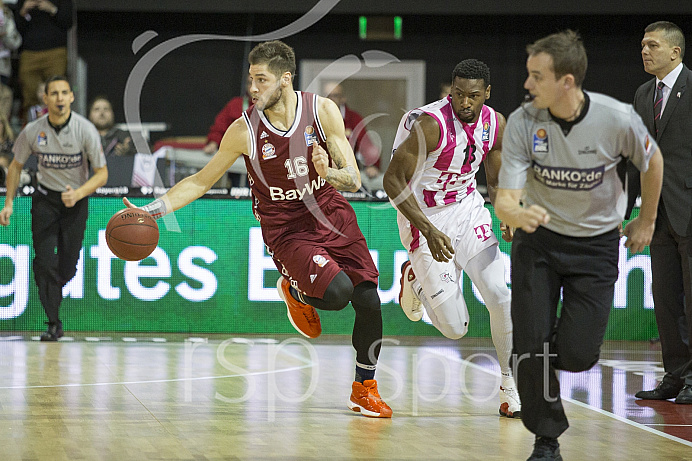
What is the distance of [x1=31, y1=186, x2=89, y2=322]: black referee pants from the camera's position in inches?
349

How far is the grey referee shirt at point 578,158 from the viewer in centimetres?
409

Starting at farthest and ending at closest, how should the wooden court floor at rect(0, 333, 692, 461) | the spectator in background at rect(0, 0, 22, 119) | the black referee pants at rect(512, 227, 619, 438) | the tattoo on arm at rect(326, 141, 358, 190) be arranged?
the spectator in background at rect(0, 0, 22, 119)
the tattoo on arm at rect(326, 141, 358, 190)
the wooden court floor at rect(0, 333, 692, 461)
the black referee pants at rect(512, 227, 619, 438)

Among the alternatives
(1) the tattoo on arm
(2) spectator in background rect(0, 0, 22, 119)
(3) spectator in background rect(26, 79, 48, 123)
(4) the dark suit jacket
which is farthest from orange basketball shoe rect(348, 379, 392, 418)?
(2) spectator in background rect(0, 0, 22, 119)

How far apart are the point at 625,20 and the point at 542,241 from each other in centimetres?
1029

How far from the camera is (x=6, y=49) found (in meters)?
11.8

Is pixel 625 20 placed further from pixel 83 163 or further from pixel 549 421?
pixel 549 421

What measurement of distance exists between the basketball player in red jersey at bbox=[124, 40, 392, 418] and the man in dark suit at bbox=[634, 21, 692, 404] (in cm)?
214

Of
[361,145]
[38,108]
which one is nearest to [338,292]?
[361,145]

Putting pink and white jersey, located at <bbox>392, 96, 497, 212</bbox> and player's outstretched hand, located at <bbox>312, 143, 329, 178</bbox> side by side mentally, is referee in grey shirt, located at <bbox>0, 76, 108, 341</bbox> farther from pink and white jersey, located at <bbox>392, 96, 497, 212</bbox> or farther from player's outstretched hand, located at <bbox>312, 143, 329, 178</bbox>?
player's outstretched hand, located at <bbox>312, 143, 329, 178</bbox>

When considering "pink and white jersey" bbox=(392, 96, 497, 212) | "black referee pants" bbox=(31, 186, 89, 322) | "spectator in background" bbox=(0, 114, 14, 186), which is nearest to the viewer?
"pink and white jersey" bbox=(392, 96, 497, 212)

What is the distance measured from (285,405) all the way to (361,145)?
675cm

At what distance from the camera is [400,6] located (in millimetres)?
12945

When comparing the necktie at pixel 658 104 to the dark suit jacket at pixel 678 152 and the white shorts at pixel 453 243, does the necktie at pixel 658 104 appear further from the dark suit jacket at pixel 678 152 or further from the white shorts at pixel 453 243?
the white shorts at pixel 453 243

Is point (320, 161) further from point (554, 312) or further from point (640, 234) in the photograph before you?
point (640, 234)
